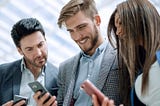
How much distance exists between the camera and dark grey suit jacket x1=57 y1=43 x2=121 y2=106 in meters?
2.17

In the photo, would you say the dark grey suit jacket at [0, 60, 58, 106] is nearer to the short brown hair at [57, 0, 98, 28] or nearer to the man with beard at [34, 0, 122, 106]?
the man with beard at [34, 0, 122, 106]

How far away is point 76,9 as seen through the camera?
2594 mm

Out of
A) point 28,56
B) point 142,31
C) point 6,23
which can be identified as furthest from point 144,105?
point 6,23

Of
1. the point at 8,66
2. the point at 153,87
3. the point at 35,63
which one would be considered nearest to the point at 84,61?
the point at 35,63

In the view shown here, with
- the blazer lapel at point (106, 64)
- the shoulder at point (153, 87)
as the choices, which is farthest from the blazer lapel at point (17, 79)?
the shoulder at point (153, 87)

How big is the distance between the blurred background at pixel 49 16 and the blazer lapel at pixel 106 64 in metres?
2.90

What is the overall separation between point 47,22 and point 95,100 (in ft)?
15.7

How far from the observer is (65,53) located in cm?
746

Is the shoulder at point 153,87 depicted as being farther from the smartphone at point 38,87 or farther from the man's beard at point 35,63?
the man's beard at point 35,63

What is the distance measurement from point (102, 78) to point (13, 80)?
899 mm

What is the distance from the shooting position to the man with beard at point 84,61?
2256 mm

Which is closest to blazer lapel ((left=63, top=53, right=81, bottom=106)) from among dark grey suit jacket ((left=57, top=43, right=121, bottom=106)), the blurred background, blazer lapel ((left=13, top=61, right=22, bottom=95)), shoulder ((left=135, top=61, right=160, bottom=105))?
dark grey suit jacket ((left=57, top=43, right=121, bottom=106))

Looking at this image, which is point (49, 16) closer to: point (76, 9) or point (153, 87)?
point (76, 9)

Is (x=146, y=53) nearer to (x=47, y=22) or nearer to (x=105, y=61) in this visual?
(x=105, y=61)
